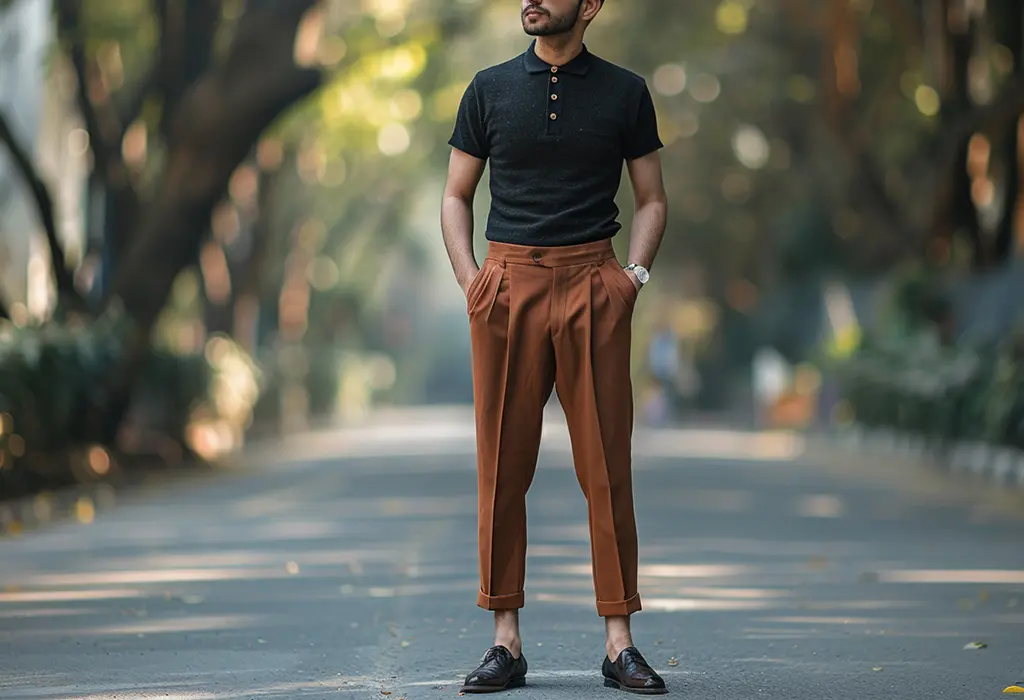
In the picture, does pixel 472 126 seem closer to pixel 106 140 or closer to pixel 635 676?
pixel 635 676

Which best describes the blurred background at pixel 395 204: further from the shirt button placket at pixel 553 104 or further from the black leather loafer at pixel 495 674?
the shirt button placket at pixel 553 104

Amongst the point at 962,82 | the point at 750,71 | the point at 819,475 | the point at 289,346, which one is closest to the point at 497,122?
the point at 819,475

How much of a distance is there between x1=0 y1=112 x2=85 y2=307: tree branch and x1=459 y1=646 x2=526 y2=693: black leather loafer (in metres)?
16.3

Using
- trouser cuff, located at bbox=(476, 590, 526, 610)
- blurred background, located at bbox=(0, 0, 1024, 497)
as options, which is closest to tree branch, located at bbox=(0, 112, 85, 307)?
blurred background, located at bbox=(0, 0, 1024, 497)

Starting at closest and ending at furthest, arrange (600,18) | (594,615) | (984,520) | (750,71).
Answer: (594,615), (984,520), (750,71), (600,18)

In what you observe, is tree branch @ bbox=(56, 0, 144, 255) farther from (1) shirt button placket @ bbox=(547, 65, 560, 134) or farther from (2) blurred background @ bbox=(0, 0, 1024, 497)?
(1) shirt button placket @ bbox=(547, 65, 560, 134)

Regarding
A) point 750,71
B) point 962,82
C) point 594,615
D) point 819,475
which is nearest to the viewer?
point 594,615

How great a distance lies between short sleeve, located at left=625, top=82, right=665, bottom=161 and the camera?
7.45 metres

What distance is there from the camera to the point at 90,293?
25.4 m

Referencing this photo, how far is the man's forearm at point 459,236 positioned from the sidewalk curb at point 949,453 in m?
14.4

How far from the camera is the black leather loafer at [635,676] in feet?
23.6

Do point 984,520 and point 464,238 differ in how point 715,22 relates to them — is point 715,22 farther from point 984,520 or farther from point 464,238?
point 464,238

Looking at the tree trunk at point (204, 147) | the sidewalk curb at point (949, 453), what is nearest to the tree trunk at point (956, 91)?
the sidewalk curb at point (949, 453)

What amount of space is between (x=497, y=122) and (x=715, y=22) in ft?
105
